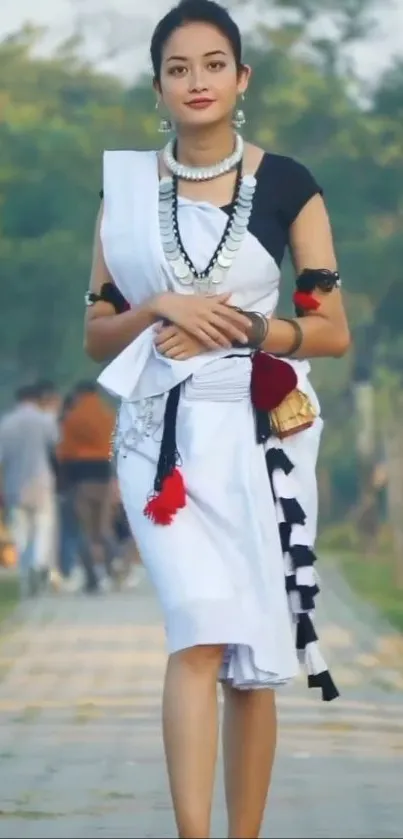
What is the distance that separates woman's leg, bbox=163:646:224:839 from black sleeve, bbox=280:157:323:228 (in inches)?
38.4

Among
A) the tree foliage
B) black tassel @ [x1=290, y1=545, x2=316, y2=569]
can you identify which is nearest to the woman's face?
black tassel @ [x1=290, y1=545, x2=316, y2=569]

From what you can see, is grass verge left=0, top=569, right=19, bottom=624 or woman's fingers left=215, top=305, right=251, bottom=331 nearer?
woman's fingers left=215, top=305, right=251, bottom=331

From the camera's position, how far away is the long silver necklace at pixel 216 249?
6.12 meters

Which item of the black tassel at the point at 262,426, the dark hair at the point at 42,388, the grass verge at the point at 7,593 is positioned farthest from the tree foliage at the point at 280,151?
the black tassel at the point at 262,426

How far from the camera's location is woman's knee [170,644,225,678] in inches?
237

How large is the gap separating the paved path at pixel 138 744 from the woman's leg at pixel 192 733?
3.01ft

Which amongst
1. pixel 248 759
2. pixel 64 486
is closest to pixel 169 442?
pixel 248 759

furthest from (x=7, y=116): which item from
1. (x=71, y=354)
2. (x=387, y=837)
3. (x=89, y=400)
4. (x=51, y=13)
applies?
(x=387, y=837)

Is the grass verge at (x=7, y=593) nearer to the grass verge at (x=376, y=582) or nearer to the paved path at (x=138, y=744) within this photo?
the grass verge at (x=376, y=582)

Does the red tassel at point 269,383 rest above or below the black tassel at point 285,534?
above

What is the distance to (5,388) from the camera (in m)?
48.6

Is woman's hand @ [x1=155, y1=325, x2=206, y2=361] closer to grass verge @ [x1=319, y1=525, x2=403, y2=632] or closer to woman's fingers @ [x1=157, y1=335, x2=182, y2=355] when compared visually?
woman's fingers @ [x1=157, y1=335, x2=182, y2=355]

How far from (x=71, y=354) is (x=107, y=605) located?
22.2 meters

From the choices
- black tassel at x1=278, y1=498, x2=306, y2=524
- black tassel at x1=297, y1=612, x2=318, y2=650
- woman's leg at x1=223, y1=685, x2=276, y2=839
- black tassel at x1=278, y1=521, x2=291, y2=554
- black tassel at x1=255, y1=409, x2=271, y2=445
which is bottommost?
woman's leg at x1=223, y1=685, x2=276, y2=839
